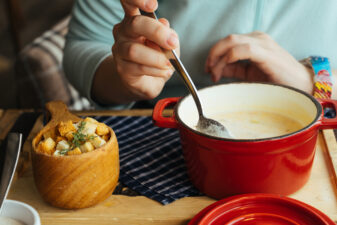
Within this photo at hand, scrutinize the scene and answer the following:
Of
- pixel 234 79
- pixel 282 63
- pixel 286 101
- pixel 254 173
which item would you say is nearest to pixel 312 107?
pixel 286 101

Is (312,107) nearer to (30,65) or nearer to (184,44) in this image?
(184,44)

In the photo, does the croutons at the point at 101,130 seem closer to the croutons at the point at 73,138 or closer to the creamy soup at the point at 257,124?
the croutons at the point at 73,138

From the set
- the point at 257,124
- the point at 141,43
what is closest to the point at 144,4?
the point at 141,43

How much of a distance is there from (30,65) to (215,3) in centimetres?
94

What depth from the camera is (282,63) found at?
111cm

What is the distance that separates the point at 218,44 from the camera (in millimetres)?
1099

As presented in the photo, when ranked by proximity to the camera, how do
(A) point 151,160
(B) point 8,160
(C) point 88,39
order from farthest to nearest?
1. (C) point 88,39
2. (A) point 151,160
3. (B) point 8,160

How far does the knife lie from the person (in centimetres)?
32

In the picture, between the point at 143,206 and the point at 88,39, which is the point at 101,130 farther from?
the point at 88,39

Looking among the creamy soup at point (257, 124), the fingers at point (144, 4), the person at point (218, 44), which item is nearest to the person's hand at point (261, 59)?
the person at point (218, 44)

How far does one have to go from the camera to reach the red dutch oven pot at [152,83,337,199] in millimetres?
691

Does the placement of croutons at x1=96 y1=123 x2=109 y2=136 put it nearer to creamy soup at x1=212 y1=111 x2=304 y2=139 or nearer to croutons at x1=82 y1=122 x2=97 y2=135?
croutons at x1=82 y1=122 x2=97 y2=135

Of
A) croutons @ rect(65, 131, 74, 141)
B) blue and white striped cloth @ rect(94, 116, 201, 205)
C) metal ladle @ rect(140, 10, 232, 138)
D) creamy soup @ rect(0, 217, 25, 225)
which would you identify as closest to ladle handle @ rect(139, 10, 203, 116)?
metal ladle @ rect(140, 10, 232, 138)

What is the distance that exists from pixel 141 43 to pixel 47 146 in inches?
11.2
